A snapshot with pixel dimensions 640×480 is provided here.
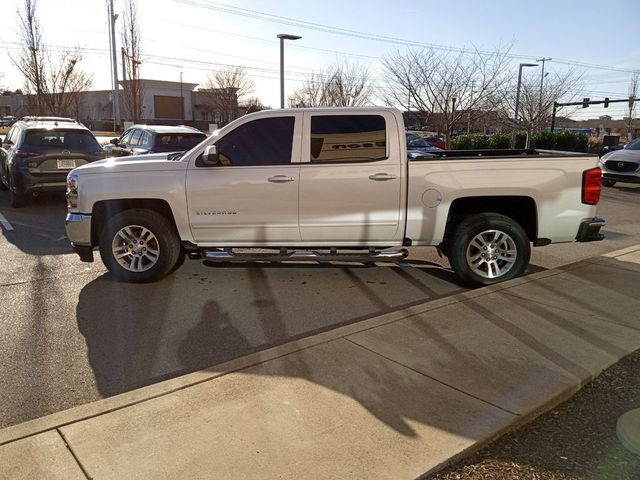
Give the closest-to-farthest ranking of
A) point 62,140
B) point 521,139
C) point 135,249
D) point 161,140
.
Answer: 1. point 135,249
2. point 62,140
3. point 161,140
4. point 521,139

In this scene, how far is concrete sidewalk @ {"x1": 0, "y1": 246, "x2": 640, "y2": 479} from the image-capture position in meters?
2.75

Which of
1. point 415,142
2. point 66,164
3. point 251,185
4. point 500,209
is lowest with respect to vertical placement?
point 500,209

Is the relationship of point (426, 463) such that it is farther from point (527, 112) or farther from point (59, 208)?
point (527, 112)

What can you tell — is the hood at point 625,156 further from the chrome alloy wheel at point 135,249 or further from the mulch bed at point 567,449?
the chrome alloy wheel at point 135,249

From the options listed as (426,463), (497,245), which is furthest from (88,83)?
(426,463)

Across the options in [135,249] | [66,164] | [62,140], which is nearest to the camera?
[135,249]

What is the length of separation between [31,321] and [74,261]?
2.37 meters

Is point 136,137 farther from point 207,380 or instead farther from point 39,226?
point 207,380

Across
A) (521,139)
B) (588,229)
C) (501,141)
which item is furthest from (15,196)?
(521,139)

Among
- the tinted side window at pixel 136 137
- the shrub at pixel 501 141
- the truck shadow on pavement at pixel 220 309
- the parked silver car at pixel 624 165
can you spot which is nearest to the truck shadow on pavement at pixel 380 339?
the truck shadow on pavement at pixel 220 309

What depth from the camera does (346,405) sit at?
3299mm

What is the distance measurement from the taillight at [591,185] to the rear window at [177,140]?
8101mm

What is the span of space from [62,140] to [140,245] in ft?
20.3

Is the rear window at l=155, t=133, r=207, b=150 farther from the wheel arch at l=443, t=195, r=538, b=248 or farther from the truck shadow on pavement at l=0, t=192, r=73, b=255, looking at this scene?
the wheel arch at l=443, t=195, r=538, b=248
